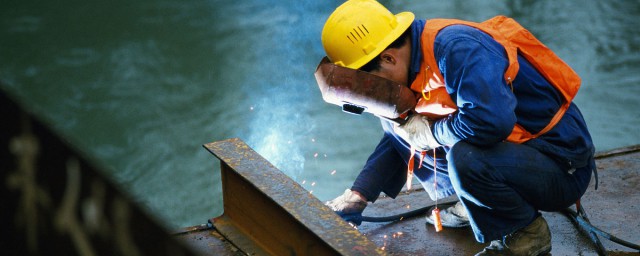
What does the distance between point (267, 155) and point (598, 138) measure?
252 cm

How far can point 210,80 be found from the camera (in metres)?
6.93

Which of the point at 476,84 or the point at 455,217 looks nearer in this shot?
the point at 476,84

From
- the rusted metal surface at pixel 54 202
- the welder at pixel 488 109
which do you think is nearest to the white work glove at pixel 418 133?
the welder at pixel 488 109

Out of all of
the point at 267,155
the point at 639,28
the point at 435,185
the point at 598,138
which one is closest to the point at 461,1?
the point at 639,28

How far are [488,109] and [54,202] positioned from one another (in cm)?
216

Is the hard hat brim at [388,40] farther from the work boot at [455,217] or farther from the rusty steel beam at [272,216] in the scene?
the work boot at [455,217]

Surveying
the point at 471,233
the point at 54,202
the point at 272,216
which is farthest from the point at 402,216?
the point at 54,202

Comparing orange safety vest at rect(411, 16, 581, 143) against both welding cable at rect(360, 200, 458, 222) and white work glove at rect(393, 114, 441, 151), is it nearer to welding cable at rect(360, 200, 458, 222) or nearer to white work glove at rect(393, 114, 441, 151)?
white work glove at rect(393, 114, 441, 151)

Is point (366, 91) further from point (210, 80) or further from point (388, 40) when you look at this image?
point (210, 80)

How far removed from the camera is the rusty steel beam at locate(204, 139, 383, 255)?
8.65ft

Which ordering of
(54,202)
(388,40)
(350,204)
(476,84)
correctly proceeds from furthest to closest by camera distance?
(350,204)
(388,40)
(476,84)
(54,202)

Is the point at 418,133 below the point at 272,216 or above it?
above

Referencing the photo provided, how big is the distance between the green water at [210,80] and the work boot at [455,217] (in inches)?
85.8

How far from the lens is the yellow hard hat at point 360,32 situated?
315 centimetres
